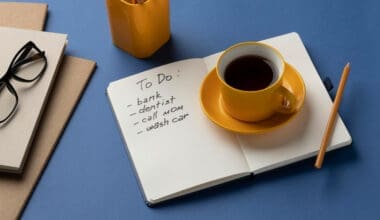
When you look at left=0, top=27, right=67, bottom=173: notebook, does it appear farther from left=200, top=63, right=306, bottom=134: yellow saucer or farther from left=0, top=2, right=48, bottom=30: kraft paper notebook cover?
left=200, top=63, right=306, bottom=134: yellow saucer

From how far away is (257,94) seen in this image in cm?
67

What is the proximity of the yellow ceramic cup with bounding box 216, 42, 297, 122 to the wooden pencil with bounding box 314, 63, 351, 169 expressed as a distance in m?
0.05

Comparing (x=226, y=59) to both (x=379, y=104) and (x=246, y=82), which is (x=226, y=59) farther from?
(x=379, y=104)

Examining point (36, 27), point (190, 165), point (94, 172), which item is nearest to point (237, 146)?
point (190, 165)

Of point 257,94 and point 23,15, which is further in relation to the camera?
point 23,15

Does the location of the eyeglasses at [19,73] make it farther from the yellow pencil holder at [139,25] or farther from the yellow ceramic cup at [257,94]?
the yellow ceramic cup at [257,94]

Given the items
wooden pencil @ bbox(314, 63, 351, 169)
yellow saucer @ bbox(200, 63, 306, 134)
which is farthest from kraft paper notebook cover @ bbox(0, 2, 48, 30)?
wooden pencil @ bbox(314, 63, 351, 169)

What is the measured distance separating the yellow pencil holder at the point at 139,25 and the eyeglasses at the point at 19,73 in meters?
0.11

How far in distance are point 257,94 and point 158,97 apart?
15 cm

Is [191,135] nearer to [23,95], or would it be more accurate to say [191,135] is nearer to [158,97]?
[158,97]

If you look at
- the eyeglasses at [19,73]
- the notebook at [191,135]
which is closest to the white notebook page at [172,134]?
the notebook at [191,135]

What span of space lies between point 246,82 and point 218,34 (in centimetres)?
15

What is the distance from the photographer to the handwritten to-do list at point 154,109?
74cm

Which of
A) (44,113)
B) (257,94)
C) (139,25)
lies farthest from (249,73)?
(44,113)
